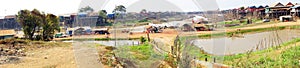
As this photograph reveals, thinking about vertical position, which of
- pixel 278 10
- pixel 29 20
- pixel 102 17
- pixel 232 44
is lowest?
pixel 232 44

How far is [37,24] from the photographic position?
12297 millimetres

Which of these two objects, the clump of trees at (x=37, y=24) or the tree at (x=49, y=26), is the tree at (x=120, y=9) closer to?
the clump of trees at (x=37, y=24)

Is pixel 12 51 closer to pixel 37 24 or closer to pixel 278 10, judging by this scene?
pixel 37 24

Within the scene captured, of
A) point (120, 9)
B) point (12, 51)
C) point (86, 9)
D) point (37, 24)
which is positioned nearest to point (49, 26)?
point (37, 24)

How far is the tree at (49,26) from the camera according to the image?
1277cm

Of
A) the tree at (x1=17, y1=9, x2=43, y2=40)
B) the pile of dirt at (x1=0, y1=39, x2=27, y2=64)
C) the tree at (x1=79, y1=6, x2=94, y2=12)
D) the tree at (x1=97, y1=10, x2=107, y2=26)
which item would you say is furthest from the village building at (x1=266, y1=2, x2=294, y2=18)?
the tree at (x1=79, y1=6, x2=94, y2=12)

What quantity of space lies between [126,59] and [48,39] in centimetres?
1148

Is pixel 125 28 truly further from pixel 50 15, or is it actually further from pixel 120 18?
pixel 50 15

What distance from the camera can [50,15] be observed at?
12906mm

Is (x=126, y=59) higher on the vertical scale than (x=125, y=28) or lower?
lower

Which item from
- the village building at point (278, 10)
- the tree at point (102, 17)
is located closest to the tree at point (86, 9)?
A: the tree at point (102, 17)

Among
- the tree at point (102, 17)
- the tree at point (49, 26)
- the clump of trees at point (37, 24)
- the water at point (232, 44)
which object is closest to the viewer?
the tree at point (102, 17)

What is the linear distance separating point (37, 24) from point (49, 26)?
70 cm

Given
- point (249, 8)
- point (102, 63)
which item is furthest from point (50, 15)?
point (249, 8)
